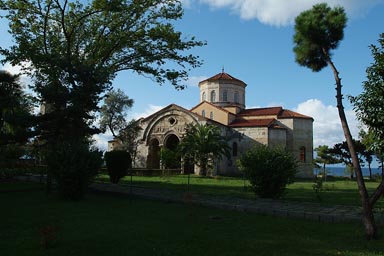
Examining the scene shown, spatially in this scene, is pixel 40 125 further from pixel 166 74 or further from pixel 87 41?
pixel 166 74

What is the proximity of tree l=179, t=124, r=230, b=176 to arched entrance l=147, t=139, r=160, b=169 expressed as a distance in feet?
31.9

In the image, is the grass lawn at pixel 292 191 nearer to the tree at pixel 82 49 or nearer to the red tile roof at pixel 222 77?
the tree at pixel 82 49

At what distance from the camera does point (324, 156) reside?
4378 cm

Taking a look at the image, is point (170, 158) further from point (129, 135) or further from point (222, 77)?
point (222, 77)

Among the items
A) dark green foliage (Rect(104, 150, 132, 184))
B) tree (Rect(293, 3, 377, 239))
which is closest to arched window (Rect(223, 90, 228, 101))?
dark green foliage (Rect(104, 150, 132, 184))

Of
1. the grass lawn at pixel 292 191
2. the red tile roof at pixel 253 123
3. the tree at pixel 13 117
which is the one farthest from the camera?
the red tile roof at pixel 253 123

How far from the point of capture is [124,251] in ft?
20.1

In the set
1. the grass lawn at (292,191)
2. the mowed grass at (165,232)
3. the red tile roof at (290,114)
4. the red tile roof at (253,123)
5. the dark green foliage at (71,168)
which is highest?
the red tile roof at (290,114)

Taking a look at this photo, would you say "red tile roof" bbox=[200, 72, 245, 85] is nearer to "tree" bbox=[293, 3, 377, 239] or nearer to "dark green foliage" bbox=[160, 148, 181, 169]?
"dark green foliage" bbox=[160, 148, 181, 169]

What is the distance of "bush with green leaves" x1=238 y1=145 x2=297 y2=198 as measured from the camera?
13.5 metres

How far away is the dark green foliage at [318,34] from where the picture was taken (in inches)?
324

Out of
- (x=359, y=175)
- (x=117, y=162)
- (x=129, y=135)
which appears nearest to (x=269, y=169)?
(x=359, y=175)

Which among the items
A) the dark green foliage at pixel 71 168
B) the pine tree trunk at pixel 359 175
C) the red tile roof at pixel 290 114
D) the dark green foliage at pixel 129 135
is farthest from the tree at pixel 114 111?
the pine tree trunk at pixel 359 175

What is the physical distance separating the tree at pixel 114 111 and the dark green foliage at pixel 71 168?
993 inches
